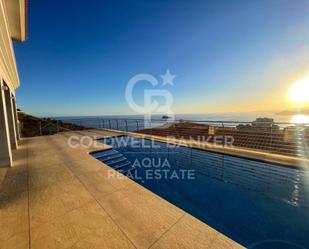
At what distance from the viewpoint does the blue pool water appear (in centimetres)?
176

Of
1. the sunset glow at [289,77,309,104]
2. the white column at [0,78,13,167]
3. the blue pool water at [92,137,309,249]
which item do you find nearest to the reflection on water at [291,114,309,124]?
the sunset glow at [289,77,309,104]

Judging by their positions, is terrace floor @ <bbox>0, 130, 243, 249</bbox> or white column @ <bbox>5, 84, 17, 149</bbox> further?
white column @ <bbox>5, 84, 17, 149</bbox>

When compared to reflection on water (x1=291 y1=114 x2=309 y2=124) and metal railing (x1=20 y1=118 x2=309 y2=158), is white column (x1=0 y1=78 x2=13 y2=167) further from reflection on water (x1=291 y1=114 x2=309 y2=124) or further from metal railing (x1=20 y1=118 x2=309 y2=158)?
reflection on water (x1=291 y1=114 x2=309 y2=124)

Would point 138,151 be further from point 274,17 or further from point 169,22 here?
point 274,17

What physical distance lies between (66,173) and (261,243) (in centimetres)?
296

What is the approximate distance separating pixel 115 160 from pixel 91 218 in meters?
2.63

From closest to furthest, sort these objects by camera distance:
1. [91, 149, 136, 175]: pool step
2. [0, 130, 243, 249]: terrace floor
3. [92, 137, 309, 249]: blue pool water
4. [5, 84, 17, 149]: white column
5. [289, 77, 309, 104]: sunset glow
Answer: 1. [0, 130, 243, 249]: terrace floor
2. [92, 137, 309, 249]: blue pool water
3. [91, 149, 136, 175]: pool step
4. [289, 77, 309, 104]: sunset glow
5. [5, 84, 17, 149]: white column

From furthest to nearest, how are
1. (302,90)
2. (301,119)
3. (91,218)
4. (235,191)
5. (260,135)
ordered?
(301,119), (302,90), (260,135), (235,191), (91,218)

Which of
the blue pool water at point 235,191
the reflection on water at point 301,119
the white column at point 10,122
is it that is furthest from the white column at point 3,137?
the reflection on water at point 301,119

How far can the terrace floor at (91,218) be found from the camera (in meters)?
1.17

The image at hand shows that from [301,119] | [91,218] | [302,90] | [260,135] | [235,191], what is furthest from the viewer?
[301,119]

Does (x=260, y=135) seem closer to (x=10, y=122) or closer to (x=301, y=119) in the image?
(x=301, y=119)

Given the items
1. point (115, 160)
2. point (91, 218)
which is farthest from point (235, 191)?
point (115, 160)

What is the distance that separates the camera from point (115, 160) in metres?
4.04
